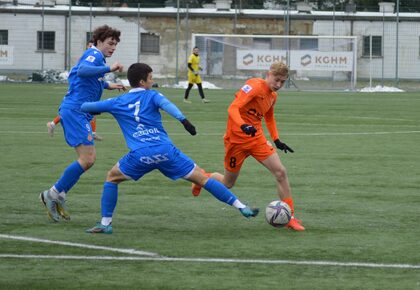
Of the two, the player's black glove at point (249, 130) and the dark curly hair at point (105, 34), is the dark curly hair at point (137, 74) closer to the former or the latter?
the player's black glove at point (249, 130)

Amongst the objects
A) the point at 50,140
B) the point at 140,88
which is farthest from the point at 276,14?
the point at 140,88

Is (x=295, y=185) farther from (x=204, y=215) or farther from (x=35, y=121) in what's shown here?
(x=35, y=121)

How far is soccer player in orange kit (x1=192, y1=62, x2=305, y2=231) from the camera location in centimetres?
1048

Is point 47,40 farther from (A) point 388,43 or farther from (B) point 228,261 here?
(B) point 228,261

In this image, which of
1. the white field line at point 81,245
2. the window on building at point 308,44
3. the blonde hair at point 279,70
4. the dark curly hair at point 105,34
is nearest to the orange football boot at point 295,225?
the blonde hair at point 279,70

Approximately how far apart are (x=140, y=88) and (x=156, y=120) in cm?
35

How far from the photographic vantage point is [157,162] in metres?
9.54

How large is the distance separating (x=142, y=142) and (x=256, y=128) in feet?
5.37

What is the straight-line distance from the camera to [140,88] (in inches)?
380

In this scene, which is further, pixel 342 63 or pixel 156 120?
pixel 342 63

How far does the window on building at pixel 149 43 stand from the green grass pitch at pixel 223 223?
124 ft

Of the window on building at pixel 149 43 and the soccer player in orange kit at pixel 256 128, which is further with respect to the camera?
the window on building at pixel 149 43

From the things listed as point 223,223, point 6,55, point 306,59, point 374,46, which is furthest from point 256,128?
point 374,46

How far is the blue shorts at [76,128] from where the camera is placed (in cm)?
1075
